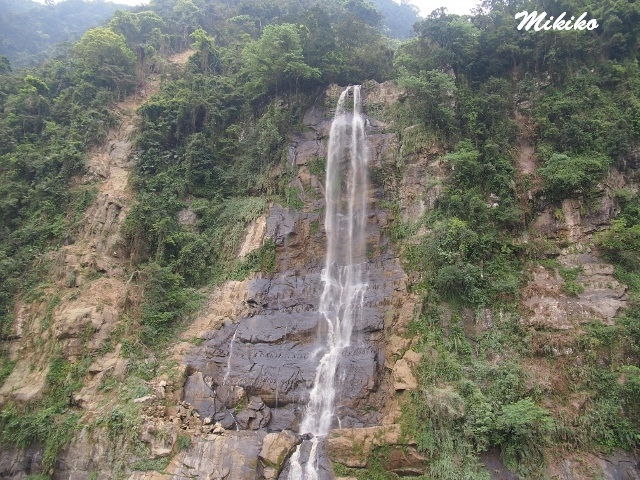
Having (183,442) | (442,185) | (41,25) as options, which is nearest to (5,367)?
(183,442)

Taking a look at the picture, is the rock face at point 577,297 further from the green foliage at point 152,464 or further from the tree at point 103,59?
the tree at point 103,59

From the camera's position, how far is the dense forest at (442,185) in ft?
41.6

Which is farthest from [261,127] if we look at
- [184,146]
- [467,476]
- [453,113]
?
[467,476]

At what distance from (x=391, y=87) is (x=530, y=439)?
18.5 meters

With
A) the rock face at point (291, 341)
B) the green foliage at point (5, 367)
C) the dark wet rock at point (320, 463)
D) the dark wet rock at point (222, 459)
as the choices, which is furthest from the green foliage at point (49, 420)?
the dark wet rock at point (320, 463)

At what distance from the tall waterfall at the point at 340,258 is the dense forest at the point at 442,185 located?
4.89 feet

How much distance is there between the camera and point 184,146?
24016 mm

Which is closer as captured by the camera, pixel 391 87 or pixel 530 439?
pixel 530 439

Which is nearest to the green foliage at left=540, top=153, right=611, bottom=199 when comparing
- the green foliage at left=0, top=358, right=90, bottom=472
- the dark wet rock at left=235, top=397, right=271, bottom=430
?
the dark wet rock at left=235, top=397, right=271, bottom=430

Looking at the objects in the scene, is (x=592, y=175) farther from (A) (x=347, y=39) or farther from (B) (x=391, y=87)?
(A) (x=347, y=39)

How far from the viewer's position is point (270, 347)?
53.7ft

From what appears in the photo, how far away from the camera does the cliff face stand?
12.6 metres

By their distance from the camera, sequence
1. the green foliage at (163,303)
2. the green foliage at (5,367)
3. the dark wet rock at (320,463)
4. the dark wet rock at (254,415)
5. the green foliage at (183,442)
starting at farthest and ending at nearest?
the green foliage at (163,303) → the green foliage at (5,367) → the dark wet rock at (254,415) → the green foliage at (183,442) → the dark wet rock at (320,463)

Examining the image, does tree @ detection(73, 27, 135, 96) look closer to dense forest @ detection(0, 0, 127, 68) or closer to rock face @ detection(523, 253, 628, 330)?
dense forest @ detection(0, 0, 127, 68)
